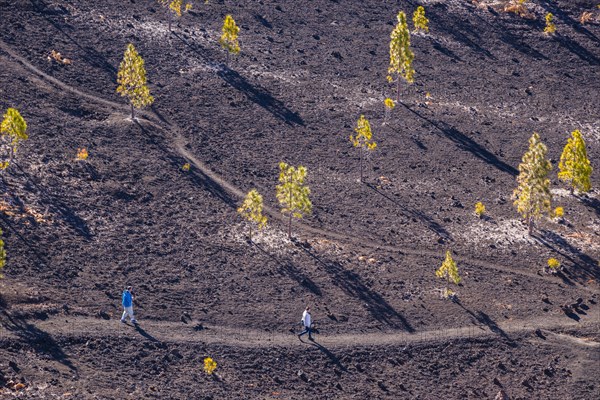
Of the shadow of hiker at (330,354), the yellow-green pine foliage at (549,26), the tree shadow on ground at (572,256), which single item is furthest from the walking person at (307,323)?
the yellow-green pine foliage at (549,26)

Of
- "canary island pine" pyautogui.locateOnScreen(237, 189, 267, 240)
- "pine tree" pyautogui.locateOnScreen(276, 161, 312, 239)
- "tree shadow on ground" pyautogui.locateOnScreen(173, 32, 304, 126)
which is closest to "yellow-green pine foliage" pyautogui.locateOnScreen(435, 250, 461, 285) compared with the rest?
"pine tree" pyautogui.locateOnScreen(276, 161, 312, 239)

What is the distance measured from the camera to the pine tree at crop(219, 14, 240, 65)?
316ft

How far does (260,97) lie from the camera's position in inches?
3622

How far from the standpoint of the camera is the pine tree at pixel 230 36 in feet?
316

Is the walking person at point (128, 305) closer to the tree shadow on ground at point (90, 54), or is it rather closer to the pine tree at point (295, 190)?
the pine tree at point (295, 190)

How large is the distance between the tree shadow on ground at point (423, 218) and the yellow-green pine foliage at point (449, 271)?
A: 20.5ft

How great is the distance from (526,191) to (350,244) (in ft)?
46.3

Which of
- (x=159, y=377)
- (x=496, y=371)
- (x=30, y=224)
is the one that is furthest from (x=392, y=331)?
(x=30, y=224)

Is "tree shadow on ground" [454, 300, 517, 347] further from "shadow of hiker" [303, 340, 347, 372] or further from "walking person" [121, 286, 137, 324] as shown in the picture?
"walking person" [121, 286, 137, 324]

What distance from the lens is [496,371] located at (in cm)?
6078

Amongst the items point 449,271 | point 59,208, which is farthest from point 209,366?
point 59,208

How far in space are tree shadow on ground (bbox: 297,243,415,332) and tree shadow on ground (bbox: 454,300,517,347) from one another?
460 cm

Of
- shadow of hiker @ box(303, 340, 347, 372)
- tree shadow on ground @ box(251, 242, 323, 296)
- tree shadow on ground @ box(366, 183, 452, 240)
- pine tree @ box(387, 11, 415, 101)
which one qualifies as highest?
pine tree @ box(387, 11, 415, 101)

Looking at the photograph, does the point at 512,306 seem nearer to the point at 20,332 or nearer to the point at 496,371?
the point at 496,371
